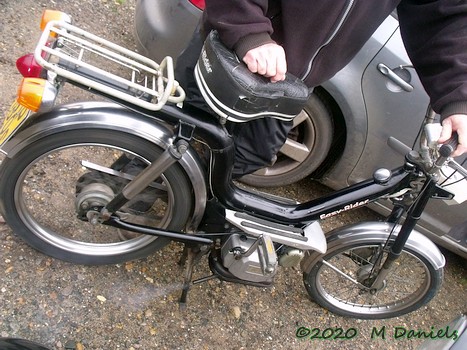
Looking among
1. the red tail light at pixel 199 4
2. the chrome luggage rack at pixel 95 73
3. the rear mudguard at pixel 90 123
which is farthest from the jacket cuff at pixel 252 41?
the red tail light at pixel 199 4

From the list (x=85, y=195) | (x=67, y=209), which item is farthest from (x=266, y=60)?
(x=67, y=209)

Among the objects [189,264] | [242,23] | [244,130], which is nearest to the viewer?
[242,23]

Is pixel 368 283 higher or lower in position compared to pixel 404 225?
lower

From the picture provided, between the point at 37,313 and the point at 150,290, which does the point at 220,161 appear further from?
the point at 37,313

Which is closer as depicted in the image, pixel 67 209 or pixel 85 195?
pixel 85 195

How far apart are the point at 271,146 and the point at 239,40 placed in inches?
27.4

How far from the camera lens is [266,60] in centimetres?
168

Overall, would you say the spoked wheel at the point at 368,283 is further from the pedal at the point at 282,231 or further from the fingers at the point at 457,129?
the fingers at the point at 457,129

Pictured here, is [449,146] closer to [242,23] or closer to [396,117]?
[242,23]

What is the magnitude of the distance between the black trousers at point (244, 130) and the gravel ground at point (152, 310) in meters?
0.70

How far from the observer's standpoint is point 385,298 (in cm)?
299

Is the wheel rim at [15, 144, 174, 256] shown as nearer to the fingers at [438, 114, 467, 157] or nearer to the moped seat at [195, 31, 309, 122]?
the moped seat at [195, 31, 309, 122]

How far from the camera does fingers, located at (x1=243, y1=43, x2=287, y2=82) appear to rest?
168 centimetres

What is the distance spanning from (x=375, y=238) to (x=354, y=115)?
75 cm
